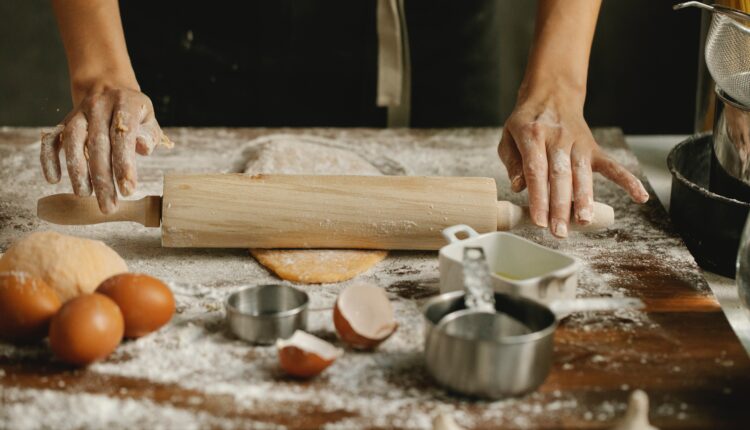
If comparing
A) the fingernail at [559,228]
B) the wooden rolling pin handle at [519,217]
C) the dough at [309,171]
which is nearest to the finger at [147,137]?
the dough at [309,171]

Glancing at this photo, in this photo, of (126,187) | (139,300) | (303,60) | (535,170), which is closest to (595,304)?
(535,170)

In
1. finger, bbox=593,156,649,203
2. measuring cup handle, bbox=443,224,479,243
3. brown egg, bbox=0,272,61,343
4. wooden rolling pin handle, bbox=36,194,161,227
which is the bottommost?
brown egg, bbox=0,272,61,343

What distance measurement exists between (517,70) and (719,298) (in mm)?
1970

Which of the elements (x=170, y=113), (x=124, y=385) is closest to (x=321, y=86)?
(x=170, y=113)

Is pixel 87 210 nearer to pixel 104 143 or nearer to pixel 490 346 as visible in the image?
pixel 104 143

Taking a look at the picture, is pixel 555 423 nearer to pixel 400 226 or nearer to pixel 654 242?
pixel 400 226

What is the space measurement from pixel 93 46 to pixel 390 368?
1044mm

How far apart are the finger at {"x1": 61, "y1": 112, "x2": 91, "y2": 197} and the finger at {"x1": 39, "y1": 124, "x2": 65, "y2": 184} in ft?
0.06

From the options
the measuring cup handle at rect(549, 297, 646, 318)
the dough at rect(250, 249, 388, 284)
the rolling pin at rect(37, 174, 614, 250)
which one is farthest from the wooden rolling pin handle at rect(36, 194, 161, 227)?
the measuring cup handle at rect(549, 297, 646, 318)

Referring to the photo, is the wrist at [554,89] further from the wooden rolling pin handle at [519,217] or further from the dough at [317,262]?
the dough at [317,262]

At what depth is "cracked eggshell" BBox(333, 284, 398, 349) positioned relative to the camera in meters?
1.21

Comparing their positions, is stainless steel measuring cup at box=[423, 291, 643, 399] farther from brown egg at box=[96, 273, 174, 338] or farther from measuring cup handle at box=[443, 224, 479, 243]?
brown egg at box=[96, 273, 174, 338]

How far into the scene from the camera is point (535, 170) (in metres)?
1.58

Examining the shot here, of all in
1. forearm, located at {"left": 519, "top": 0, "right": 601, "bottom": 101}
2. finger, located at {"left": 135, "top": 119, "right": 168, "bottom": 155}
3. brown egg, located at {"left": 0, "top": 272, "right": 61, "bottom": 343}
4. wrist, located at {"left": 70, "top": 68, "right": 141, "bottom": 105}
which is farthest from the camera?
forearm, located at {"left": 519, "top": 0, "right": 601, "bottom": 101}
